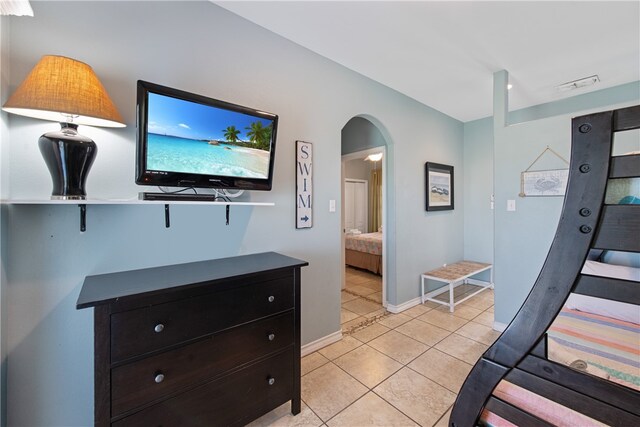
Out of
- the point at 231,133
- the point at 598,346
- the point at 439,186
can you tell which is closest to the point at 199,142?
the point at 231,133

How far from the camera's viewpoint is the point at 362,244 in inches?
191

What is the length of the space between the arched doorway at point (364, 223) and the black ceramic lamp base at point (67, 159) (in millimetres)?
2441

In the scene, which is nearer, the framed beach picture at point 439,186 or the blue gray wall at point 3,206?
the blue gray wall at point 3,206

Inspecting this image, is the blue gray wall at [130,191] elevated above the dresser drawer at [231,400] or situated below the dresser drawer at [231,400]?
above

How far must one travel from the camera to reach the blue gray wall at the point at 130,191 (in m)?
1.26

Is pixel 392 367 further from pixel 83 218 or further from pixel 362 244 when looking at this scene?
pixel 362 244

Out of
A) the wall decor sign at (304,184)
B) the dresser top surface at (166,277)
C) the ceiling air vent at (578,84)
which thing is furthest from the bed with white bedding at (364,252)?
the dresser top surface at (166,277)

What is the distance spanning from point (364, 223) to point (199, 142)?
20.3 ft

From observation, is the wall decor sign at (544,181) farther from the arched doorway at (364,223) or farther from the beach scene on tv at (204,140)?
the beach scene on tv at (204,140)

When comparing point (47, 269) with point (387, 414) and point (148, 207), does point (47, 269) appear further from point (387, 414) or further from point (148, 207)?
point (387, 414)

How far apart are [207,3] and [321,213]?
1703 mm

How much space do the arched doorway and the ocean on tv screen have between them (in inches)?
66.0

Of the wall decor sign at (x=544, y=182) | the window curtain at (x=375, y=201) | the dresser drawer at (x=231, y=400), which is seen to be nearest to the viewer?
the dresser drawer at (x=231, y=400)

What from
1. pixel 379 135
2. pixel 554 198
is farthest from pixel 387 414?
pixel 379 135
